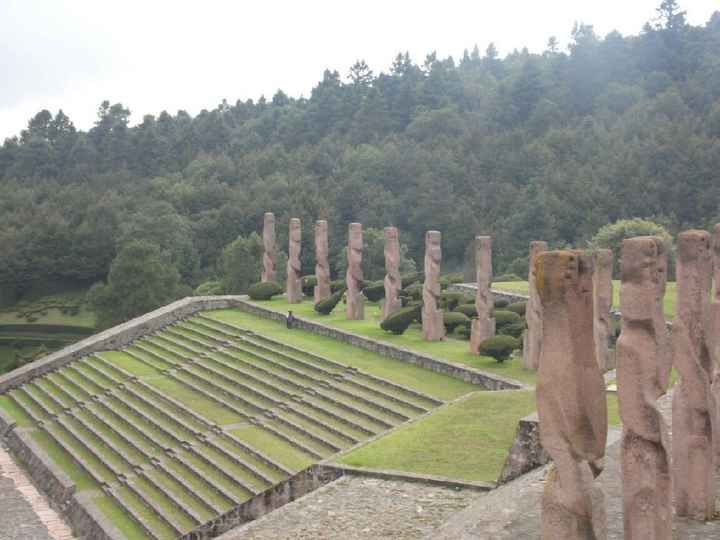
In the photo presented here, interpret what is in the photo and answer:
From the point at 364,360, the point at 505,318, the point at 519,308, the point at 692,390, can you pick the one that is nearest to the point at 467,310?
the point at 519,308

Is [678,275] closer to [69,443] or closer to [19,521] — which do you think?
[19,521]

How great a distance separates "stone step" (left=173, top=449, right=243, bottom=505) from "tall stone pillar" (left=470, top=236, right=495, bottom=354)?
708cm

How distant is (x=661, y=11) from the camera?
248ft

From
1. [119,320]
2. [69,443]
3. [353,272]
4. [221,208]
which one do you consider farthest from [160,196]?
[69,443]

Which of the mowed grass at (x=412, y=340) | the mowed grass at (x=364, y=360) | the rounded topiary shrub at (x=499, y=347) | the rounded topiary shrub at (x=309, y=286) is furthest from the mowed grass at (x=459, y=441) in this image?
the rounded topiary shrub at (x=309, y=286)

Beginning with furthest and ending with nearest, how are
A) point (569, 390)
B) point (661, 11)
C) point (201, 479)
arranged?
point (661, 11) → point (201, 479) → point (569, 390)

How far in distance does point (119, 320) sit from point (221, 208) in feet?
54.1

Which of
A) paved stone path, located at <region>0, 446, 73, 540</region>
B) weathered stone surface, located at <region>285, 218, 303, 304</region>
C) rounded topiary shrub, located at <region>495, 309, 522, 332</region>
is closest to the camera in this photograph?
paved stone path, located at <region>0, 446, 73, 540</region>

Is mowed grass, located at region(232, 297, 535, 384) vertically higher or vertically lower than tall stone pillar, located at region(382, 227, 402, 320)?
lower

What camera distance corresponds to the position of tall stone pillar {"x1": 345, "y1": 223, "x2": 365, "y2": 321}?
2731cm

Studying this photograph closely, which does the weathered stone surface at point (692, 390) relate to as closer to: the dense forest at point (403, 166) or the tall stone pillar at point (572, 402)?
the tall stone pillar at point (572, 402)

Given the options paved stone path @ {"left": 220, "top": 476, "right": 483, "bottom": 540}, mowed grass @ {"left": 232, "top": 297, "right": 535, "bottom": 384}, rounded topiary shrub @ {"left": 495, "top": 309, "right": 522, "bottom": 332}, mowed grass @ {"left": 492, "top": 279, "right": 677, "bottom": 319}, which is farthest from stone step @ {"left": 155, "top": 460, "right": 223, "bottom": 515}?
mowed grass @ {"left": 492, "top": 279, "right": 677, "bottom": 319}

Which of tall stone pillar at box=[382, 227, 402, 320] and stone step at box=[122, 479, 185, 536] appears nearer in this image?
stone step at box=[122, 479, 185, 536]

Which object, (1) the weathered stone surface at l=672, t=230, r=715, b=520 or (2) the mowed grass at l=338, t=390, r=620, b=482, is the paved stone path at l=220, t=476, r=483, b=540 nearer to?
(2) the mowed grass at l=338, t=390, r=620, b=482
